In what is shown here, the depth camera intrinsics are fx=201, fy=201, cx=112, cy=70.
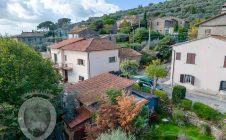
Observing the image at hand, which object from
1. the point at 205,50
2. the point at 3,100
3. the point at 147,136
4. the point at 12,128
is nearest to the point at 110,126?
the point at 147,136

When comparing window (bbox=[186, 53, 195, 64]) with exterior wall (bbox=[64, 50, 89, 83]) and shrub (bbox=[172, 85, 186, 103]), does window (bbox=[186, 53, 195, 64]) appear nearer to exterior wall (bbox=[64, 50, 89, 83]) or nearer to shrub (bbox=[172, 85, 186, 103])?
shrub (bbox=[172, 85, 186, 103])

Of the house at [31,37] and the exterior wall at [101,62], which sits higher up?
the house at [31,37]

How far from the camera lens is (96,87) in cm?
2117

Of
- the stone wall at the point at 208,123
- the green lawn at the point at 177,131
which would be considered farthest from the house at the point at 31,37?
the stone wall at the point at 208,123

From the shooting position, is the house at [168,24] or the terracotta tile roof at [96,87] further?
the house at [168,24]

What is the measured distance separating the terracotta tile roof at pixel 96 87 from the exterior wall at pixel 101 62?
8.67m

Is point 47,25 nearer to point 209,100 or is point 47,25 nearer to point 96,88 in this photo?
point 96,88

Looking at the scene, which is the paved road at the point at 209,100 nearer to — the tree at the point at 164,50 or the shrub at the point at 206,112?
the shrub at the point at 206,112

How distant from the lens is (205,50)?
27.2 m

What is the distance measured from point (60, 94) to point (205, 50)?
65.4 ft

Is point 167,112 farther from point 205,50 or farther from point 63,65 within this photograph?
point 63,65

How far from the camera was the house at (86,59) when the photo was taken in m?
31.8

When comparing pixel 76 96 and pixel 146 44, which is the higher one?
pixel 146 44

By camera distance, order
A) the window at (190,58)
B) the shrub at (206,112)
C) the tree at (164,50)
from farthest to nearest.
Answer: the tree at (164,50)
the window at (190,58)
the shrub at (206,112)
